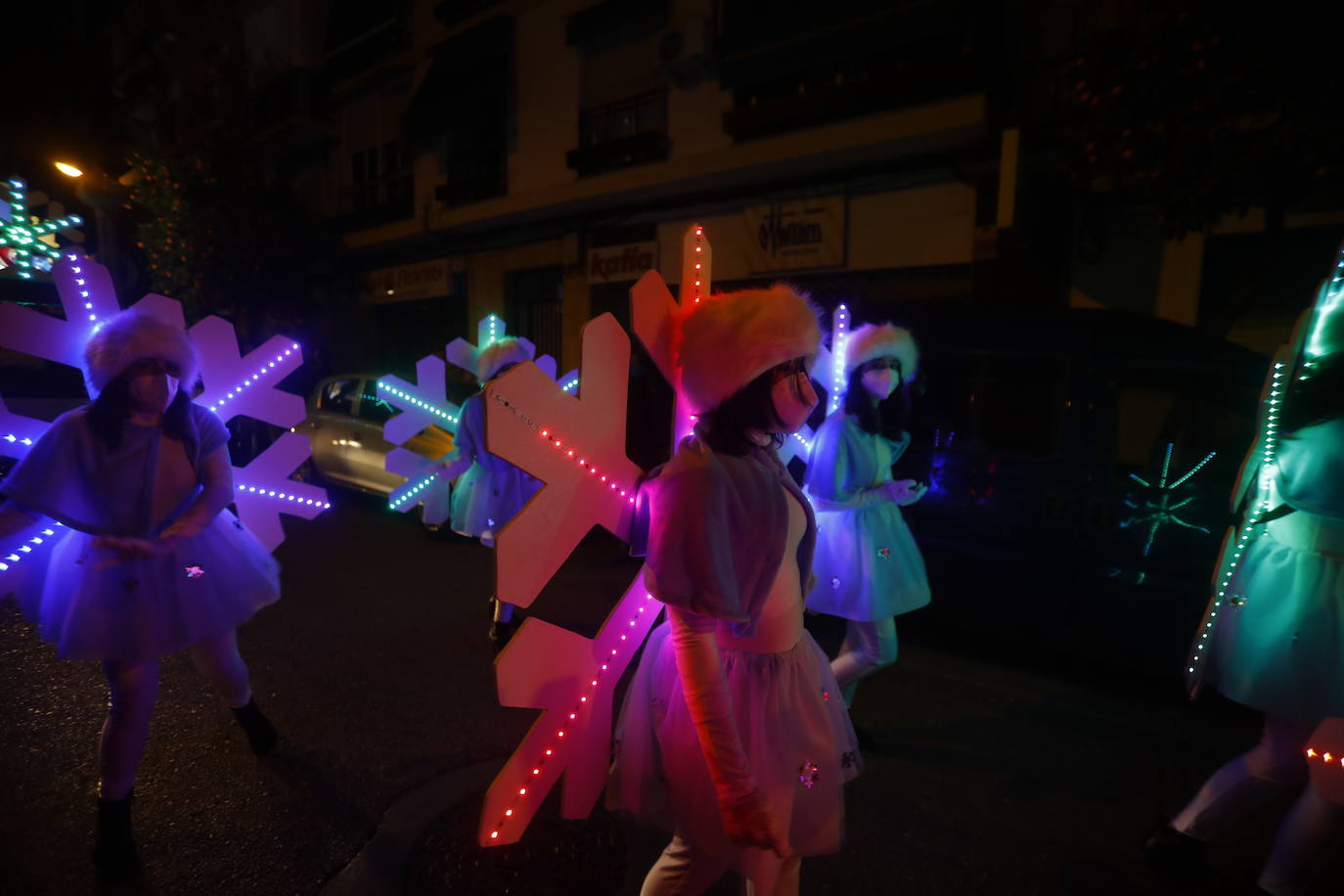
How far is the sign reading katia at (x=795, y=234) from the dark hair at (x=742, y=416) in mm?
8603

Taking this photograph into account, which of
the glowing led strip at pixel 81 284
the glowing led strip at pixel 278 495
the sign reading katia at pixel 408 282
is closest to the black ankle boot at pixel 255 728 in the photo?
the glowing led strip at pixel 278 495

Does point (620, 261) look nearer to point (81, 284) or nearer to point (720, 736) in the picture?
point (81, 284)

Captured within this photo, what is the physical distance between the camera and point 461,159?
47.1 ft

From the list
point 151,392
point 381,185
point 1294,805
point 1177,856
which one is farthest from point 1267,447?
point 381,185

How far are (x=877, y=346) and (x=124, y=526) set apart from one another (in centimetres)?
294

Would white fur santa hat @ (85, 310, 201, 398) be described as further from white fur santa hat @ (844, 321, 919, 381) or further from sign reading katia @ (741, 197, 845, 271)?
sign reading katia @ (741, 197, 845, 271)

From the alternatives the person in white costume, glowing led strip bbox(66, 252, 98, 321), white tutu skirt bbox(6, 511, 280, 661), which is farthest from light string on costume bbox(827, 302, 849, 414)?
glowing led strip bbox(66, 252, 98, 321)

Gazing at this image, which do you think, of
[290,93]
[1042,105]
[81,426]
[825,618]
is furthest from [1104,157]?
[290,93]

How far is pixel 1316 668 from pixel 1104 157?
528 cm

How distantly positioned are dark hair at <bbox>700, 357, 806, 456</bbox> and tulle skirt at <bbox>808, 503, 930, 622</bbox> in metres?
1.62

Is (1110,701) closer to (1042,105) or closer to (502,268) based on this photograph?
(1042,105)

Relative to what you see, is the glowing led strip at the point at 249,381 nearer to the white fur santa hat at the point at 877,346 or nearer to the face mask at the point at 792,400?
the white fur santa hat at the point at 877,346

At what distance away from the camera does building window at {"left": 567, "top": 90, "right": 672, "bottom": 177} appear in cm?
1108

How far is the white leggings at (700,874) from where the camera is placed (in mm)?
1585
